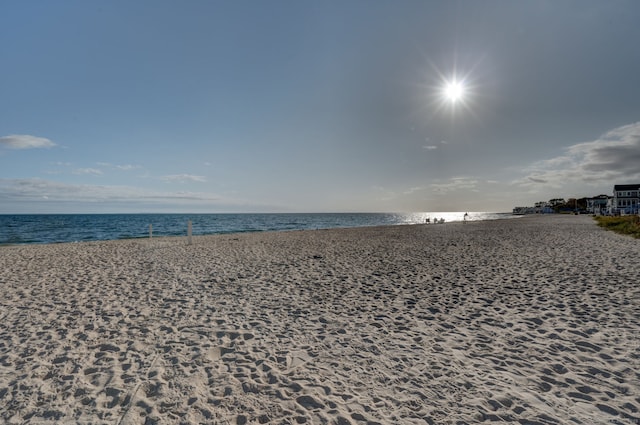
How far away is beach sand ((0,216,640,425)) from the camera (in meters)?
3.47

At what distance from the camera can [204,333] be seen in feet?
18.4

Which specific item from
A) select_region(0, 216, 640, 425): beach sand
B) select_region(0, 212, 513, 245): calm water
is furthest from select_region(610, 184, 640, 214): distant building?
select_region(0, 216, 640, 425): beach sand

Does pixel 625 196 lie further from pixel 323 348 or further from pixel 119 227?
pixel 119 227

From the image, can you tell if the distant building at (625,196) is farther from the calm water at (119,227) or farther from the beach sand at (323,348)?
the beach sand at (323,348)

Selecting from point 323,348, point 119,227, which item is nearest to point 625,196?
point 323,348

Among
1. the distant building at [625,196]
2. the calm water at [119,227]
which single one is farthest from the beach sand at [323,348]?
the distant building at [625,196]

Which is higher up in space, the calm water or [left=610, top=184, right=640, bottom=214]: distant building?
[left=610, top=184, right=640, bottom=214]: distant building

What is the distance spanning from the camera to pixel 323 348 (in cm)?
503

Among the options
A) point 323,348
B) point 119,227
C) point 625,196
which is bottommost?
point 119,227

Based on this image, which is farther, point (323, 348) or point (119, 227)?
point (119, 227)

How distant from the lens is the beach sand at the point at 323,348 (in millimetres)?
3475

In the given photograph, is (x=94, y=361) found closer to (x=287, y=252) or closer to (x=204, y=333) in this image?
(x=204, y=333)

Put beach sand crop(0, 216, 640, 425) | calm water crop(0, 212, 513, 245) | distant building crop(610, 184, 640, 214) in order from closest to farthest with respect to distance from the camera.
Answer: beach sand crop(0, 216, 640, 425), calm water crop(0, 212, 513, 245), distant building crop(610, 184, 640, 214)

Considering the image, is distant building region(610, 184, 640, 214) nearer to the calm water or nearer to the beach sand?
the calm water
